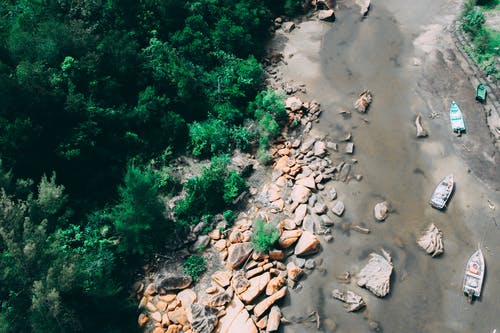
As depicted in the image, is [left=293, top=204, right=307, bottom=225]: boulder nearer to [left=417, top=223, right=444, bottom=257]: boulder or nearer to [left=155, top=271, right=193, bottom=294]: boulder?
[left=417, top=223, right=444, bottom=257]: boulder

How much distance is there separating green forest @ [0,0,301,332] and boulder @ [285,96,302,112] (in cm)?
127

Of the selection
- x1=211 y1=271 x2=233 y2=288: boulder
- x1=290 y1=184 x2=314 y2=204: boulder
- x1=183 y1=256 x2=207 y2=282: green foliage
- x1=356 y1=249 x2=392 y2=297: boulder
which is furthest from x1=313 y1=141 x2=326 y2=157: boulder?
x1=183 y1=256 x2=207 y2=282: green foliage

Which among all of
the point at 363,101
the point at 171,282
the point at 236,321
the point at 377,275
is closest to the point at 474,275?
the point at 377,275

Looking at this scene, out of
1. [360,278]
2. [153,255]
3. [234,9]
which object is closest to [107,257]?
[153,255]

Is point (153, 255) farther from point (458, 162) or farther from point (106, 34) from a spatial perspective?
point (458, 162)

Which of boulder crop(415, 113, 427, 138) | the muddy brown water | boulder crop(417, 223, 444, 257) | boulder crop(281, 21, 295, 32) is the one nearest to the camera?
the muddy brown water

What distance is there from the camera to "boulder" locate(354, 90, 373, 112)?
31.0 meters

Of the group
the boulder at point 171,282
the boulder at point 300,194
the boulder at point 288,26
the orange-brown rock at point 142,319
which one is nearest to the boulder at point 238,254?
the boulder at point 171,282

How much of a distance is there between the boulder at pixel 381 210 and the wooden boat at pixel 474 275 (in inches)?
216

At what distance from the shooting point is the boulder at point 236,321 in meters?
21.3

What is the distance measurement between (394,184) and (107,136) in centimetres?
1956

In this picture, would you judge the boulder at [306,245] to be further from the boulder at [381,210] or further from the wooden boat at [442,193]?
the wooden boat at [442,193]

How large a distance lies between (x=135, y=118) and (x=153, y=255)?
926cm

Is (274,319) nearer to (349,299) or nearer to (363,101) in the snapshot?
(349,299)
